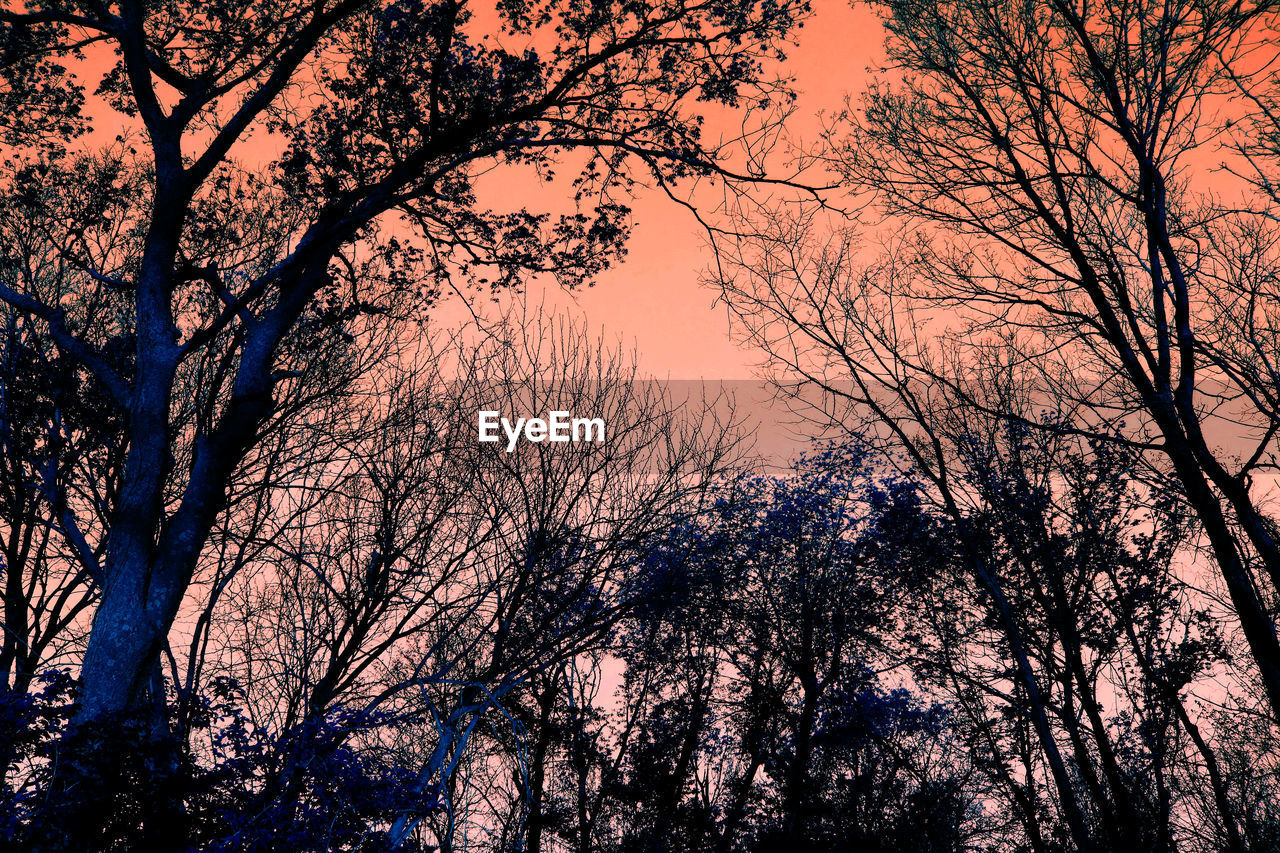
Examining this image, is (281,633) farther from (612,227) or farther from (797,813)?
(797,813)

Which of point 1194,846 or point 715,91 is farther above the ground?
point 715,91

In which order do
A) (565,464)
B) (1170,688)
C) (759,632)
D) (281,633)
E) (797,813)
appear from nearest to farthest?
1. (281,633)
2. (565,464)
3. (1170,688)
4. (797,813)
5. (759,632)

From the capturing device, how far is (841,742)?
63.8 feet

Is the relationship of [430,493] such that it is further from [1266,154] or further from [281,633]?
[1266,154]

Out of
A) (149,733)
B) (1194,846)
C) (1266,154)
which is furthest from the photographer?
(1194,846)

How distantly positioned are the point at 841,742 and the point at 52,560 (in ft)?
56.3

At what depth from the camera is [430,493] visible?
35.0 feet

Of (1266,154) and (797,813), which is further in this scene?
(797,813)

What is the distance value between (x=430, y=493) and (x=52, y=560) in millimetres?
7077

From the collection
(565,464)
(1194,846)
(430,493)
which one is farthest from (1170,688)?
(430,493)

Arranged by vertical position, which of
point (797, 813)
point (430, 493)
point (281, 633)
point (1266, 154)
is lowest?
point (797, 813)

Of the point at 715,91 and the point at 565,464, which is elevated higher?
the point at 715,91

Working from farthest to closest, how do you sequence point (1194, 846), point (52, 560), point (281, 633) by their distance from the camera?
point (1194, 846) → point (52, 560) → point (281, 633)

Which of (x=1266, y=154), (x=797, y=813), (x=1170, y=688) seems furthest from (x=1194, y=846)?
(x=1266, y=154)
